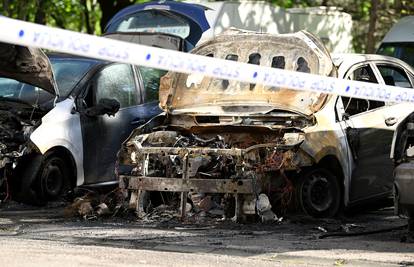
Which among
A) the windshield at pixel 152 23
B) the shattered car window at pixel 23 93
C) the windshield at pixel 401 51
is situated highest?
the windshield at pixel 152 23

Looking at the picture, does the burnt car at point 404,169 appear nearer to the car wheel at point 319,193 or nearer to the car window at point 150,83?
the car wheel at point 319,193

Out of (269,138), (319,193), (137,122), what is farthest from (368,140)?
(137,122)

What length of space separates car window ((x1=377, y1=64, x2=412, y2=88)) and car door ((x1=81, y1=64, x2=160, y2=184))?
Answer: 3.00 metres


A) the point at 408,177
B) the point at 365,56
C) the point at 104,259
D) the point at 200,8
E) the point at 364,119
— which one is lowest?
the point at 104,259

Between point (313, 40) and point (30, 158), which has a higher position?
point (313, 40)

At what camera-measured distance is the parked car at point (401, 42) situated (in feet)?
59.2

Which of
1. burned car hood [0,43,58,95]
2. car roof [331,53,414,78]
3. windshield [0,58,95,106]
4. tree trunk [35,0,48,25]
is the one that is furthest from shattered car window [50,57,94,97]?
tree trunk [35,0,48,25]

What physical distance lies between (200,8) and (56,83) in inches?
221

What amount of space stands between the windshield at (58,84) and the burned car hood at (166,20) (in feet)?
11.6

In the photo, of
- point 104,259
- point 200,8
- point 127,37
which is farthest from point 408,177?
point 200,8

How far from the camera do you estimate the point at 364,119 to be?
437 inches

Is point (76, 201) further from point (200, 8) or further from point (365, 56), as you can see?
point (200, 8)

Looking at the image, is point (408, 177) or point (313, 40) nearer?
point (408, 177)

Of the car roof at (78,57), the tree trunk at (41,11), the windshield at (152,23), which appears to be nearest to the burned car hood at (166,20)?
the windshield at (152,23)
